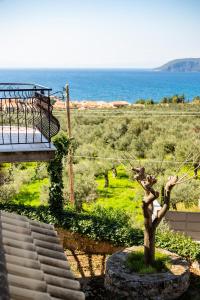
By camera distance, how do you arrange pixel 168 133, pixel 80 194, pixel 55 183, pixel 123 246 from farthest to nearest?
pixel 168 133 < pixel 80 194 < pixel 55 183 < pixel 123 246

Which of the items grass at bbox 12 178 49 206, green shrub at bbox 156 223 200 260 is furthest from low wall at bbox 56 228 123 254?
grass at bbox 12 178 49 206

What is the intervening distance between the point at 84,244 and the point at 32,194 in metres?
11.0

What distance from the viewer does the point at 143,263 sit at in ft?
37.6

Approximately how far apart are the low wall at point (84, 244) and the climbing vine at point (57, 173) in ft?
3.54

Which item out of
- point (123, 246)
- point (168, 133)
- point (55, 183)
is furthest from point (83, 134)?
point (123, 246)

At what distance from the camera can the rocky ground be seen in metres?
11.2

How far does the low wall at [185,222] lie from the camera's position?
656 inches

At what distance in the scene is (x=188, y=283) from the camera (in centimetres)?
1132

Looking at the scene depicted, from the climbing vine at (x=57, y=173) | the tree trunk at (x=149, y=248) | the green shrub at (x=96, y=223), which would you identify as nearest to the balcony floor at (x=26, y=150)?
the tree trunk at (x=149, y=248)

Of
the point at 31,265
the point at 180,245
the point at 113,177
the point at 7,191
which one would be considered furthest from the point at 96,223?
the point at 113,177

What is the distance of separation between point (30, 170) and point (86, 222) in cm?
1549

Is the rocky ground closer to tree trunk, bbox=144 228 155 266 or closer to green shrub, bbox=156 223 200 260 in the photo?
green shrub, bbox=156 223 200 260

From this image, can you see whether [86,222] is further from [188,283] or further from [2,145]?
[2,145]

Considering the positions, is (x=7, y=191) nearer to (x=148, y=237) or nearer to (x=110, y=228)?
(x=110, y=228)
